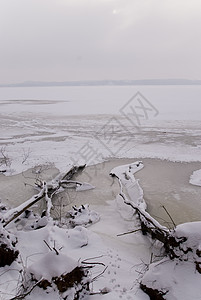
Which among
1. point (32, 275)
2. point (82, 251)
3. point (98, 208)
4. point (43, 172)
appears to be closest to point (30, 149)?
point (43, 172)

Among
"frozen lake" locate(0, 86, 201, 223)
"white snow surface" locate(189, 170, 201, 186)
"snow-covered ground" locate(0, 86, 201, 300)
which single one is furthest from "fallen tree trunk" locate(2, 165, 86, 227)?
"white snow surface" locate(189, 170, 201, 186)

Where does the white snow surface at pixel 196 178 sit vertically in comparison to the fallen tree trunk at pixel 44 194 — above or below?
below

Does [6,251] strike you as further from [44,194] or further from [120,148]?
[120,148]

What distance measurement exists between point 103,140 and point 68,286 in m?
14.3

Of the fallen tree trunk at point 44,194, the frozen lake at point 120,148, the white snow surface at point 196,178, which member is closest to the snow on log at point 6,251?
the fallen tree trunk at point 44,194

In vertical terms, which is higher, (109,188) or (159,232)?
(159,232)

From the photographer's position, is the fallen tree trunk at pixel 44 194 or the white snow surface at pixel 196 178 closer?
the fallen tree trunk at pixel 44 194

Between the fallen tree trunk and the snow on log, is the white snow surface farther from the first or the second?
the snow on log

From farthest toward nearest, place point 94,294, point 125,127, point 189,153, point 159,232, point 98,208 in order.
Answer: point 125,127 → point 189,153 → point 98,208 → point 159,232 → point 94,294

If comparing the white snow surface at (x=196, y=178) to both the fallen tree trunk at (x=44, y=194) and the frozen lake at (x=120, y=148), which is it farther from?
the fallen tree trunk at (x=44, y=194)

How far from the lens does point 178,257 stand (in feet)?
14.9

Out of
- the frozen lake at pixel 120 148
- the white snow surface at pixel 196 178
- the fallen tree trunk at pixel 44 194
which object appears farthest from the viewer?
the white snow surface at pixel 196 178

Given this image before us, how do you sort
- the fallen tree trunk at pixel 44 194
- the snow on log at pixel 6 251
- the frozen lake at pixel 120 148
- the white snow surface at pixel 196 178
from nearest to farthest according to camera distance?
the snow on log at pixel 6 251 → the fallen tree trunk at pixel 44 194 → the frozen lake at pixel 120 148 → the white snow surface at pixel 196 178

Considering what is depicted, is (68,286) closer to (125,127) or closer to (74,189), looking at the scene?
(74,189)
